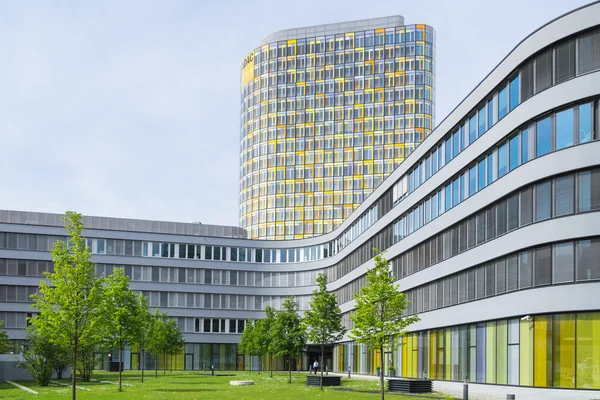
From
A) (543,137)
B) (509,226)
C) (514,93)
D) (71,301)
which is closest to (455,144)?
(514,93)

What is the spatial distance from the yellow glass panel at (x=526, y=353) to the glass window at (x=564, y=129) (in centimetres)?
945

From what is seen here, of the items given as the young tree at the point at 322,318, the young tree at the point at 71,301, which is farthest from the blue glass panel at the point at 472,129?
the young tree at the point at 71,301

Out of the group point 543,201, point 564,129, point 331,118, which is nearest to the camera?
point 564,129

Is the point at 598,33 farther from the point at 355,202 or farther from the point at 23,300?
the point at 355,202

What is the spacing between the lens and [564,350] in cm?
3834

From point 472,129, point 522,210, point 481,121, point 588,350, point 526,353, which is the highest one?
point 481,121

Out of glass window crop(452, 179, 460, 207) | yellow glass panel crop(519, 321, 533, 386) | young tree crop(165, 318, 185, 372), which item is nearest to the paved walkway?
yellow glass panel crop(519, 321, 533, 386)

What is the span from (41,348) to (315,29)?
105957 mm

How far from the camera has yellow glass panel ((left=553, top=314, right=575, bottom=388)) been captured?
37938 millimetres

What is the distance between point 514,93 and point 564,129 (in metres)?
5.53

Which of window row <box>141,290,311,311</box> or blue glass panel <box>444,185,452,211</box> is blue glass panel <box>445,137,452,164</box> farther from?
window row <box>141,290,311,311</box>

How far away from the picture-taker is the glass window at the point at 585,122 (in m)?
37.8

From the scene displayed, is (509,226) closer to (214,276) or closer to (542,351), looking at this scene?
(542,351)

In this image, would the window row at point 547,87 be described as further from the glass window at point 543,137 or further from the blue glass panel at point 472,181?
the blue glass panel at point 472,181
